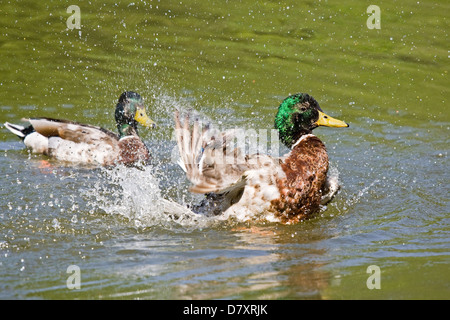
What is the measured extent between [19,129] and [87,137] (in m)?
0.97

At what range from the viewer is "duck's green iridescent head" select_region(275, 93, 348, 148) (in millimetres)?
6676

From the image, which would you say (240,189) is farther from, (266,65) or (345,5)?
(345,5)

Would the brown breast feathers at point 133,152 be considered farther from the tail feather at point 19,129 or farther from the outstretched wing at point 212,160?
the outstretched wing at point 212,160

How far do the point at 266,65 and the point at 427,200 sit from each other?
4.76 metres

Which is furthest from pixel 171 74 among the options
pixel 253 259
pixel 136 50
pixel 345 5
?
pixel 253 259

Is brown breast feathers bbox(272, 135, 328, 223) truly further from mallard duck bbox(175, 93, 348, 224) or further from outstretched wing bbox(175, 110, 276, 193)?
outstretched wing bbox(175, 110, 276, 193)

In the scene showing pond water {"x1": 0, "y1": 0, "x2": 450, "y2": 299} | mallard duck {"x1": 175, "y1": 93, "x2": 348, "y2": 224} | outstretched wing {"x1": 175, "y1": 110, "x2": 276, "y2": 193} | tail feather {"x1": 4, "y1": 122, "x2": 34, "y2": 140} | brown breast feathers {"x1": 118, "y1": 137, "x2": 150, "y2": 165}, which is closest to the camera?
pond water {"x1": 0, "y1": 0, "x2": 450, "y2": 299}

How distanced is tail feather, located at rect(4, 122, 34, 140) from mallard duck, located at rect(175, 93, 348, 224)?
3430 mm

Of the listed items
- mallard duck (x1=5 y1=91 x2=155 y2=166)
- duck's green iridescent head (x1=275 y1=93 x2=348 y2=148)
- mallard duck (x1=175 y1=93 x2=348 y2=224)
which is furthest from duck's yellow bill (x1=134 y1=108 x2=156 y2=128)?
duck's green iridescent head (x1=275 y1=93 x2=348 y2=148)

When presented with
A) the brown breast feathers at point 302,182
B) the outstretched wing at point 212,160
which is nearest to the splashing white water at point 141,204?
the outstretched wing at point 212,160

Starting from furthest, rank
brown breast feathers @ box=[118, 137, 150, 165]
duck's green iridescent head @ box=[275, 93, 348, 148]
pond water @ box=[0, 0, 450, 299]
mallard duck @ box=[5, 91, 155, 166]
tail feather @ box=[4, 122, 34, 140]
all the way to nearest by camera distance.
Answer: tail feather @ box=[4, 122, 34, 140] → mallard duck @ box=[5, 91, 155, 166] → brown breast feathers @ box=[118, 137, 150, 165] → duck's green iridescent head @ box=[275, 93, 348, 148] → pond water @ box=[0, 0, 450, 299]

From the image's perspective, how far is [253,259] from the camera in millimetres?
5246

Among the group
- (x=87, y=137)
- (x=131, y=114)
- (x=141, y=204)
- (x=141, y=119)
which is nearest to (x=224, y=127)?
(x=141, y=119)

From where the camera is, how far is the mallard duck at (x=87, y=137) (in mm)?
8891
